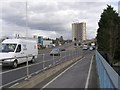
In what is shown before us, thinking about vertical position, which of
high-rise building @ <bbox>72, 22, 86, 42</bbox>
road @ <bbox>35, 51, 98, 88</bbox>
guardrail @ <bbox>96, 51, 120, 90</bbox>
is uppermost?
high-rise building @ <bbox>72, 22, 86, 42</bbox>

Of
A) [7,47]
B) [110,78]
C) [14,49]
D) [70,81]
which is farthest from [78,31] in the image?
[110,78]

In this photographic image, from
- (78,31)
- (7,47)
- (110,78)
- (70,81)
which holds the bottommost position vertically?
(70,81)

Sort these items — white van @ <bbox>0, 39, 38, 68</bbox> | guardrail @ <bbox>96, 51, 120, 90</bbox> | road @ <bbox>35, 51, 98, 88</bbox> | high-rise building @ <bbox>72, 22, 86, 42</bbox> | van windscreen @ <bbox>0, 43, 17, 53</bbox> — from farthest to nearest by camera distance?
1. high-rise building @ <bbox>72, 22, 86, 42</bbox>
2. van windscreen @ <bbox>0, 43, 17, 53</bbox>
3. white van @ <bbox>0, 39, 38, 68</bbox>
4. road @ <bbox>35, 51, 98, 88</bbox>
5. guardrail @ <bbox>96, 51, 120, 90</bbox>

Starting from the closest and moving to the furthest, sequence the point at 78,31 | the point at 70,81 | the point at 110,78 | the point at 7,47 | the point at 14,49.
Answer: the point at 110,78
the point at 70,81
the point at 14,49
the point at 7,47
the point at 78,31

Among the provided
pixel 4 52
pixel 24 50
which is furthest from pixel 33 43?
pixel 4 52

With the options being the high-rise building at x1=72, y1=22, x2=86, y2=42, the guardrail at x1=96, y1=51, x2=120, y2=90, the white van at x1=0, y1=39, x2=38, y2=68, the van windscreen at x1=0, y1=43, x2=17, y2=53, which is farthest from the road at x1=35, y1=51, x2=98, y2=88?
the high-rise building at x1=72, y1=22, x2=86, y2=42

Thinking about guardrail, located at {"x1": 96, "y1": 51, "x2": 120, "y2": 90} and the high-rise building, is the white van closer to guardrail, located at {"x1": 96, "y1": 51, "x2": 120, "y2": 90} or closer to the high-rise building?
guardrail, located at {"x1": 96, "y1": 51, "x2": 120, "y2": 90}

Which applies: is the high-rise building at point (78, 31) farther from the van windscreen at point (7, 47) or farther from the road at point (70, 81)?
the road at point (70, 81)

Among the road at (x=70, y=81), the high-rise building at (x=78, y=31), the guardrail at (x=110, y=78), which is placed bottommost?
the road at (x=70, y=81)

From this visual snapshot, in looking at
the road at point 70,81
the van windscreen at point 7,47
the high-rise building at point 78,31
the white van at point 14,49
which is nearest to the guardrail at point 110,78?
the road at point 70,81

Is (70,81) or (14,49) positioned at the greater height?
(14,49)

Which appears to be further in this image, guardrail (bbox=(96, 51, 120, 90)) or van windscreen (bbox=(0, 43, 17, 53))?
van windscreen (bbox=(0, 43, 17, 53))

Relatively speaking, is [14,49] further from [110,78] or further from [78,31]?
[78,31]

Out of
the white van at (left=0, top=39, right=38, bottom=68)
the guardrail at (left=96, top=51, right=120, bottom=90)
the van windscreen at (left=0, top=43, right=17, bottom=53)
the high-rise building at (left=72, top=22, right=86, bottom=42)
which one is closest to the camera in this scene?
the guardrail at (left=96, top=51, right=120, bottom=90)
